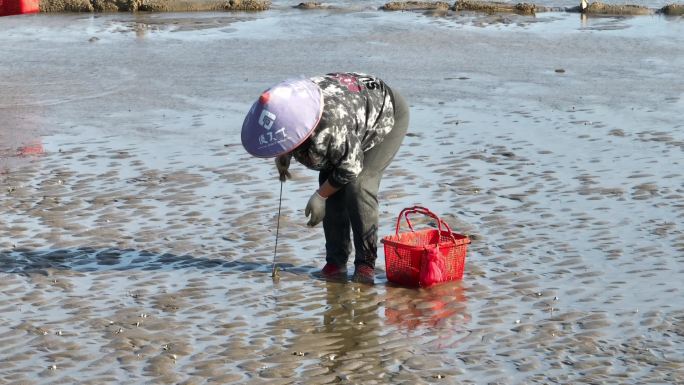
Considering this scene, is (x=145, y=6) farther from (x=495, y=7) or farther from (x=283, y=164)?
(x=283, y=164)

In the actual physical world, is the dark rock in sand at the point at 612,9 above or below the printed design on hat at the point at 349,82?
below

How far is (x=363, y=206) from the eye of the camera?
689cm

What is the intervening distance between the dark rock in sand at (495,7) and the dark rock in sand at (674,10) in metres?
2.11

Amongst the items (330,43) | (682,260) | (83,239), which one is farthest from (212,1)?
(682,260)

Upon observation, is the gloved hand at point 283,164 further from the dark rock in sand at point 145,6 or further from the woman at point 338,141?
the dark rock in sand at point 145,6

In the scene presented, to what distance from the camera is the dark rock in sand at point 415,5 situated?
20141 mm

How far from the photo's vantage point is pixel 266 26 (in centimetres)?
1888

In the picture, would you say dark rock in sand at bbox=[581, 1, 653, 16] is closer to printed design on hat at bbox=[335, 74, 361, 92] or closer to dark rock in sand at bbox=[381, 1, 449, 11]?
dark rock in sand at bbox=[381, 1, 449, 11]

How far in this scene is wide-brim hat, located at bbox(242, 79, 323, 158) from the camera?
6211 mm

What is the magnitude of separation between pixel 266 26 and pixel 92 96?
19.5 feet

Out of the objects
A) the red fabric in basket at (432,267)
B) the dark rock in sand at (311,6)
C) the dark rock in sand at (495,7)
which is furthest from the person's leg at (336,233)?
the dark rock in sand at (311,6)

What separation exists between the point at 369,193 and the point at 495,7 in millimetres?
13415

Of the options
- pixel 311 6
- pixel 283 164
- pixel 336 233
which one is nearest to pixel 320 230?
pixel 336 233

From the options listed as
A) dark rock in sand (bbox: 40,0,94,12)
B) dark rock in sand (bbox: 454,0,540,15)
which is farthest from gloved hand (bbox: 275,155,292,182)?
dark rock in sand (bbox: 40,0,94,12)
